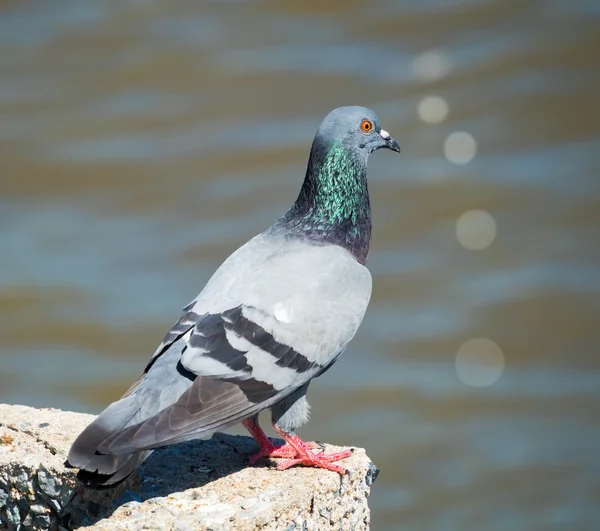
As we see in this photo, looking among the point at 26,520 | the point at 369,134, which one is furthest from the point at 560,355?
the point at 26,520

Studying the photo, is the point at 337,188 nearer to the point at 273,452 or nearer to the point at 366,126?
the point at 366,126

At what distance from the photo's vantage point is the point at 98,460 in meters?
4.98

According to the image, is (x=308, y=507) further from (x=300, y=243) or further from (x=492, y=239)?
(x=492, y=239)

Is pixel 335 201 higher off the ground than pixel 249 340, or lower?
higher

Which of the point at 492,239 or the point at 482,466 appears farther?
the point at 492,239

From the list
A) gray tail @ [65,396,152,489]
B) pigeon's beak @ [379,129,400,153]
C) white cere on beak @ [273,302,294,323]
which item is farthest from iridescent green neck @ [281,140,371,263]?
gray tail @ [65,396,152,489]

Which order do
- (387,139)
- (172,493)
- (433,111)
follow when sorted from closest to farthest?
(172,493) → (387,139) → (433,111)

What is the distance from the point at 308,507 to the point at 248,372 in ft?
2.65

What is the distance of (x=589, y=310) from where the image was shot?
12984 millimetres

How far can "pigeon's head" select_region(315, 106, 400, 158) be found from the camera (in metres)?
7.04

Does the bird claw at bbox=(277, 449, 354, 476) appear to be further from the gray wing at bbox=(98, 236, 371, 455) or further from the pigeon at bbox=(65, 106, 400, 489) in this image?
the gray wing at bbox=(98, 236, 371, 455)

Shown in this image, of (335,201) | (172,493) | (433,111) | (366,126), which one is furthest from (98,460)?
(433,111)

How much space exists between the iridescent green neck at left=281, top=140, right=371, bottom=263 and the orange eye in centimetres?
20

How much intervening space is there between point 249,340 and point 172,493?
0.95 meters
